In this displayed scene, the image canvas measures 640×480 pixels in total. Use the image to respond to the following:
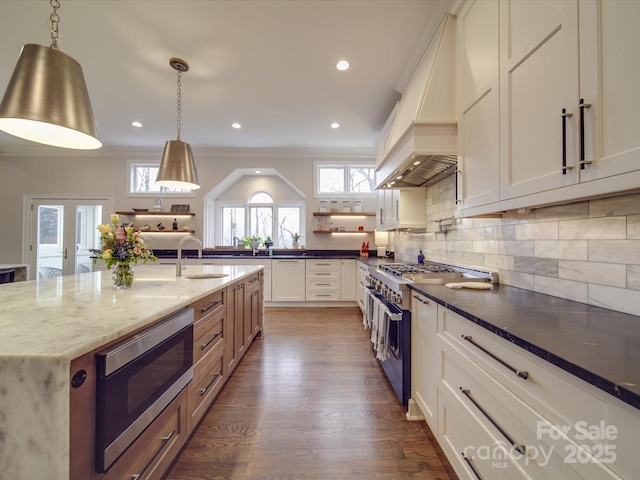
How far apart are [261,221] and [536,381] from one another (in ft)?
17.0

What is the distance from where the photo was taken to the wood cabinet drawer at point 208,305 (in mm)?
1541

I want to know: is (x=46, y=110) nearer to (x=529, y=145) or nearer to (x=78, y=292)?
(x=78, y=292)

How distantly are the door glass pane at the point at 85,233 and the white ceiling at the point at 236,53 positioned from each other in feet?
6.60

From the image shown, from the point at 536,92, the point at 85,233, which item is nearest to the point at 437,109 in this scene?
the point at 536,92

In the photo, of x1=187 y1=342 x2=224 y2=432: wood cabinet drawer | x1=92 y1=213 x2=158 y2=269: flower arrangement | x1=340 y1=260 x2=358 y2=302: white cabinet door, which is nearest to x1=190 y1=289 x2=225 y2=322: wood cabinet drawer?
x1=187 y1=342 x2=224 y2=432: wood cabinet drawer

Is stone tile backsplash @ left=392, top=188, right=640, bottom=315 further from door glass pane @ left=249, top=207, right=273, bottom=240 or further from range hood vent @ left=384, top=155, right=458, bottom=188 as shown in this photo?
door glass pane @ left=249, top=207, right=273, bottom=240

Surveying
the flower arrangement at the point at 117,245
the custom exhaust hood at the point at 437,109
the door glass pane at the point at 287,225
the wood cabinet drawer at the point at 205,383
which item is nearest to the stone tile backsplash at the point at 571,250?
the custom exhaust hood at the point at 437,109

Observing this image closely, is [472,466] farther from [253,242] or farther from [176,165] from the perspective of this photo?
[253,242]

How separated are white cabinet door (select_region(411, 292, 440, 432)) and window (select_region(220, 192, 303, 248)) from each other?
3968 millimetres

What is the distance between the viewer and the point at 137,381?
3.34 ft

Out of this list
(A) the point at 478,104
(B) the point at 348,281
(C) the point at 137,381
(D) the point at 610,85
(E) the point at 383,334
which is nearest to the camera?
(D) the point at 610,85

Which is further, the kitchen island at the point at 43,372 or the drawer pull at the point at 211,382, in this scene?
the drawer pull at the point at 211,382

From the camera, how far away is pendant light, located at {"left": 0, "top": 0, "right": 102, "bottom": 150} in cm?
114

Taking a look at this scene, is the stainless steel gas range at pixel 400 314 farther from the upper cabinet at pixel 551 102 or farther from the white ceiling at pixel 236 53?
the white ceiling at pixel 236 53
